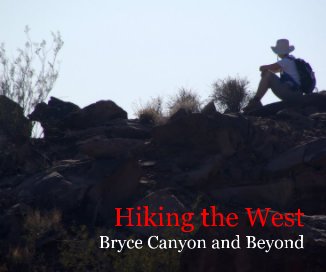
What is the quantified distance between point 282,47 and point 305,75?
25.0 inches

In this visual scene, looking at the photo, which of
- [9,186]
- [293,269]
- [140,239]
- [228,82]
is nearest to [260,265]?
[293,269]

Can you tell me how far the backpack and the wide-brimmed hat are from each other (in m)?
0.28

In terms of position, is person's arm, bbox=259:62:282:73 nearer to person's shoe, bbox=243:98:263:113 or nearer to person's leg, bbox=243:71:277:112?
person's leg, bbox=243:71:277:112

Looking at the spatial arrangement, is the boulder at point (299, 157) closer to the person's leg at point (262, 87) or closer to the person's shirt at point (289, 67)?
the person's leg at point (262, 87)

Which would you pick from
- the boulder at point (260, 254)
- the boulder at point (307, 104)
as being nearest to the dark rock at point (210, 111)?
the boulder at point (307, 104)

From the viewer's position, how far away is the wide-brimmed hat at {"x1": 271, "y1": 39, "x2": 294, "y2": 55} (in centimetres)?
1312

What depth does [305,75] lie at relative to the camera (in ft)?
42.6

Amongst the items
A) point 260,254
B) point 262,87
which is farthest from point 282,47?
point 260,254

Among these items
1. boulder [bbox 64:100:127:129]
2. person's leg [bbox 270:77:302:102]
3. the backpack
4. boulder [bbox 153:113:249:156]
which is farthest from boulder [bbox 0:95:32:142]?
the backpack

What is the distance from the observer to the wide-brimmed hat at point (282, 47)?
43.1 ft

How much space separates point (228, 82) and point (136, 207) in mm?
5576

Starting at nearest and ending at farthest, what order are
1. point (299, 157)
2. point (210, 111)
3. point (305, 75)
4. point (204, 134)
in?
point (299, 157)
point (204, 134)
point (210, 111)
point (305, 75)

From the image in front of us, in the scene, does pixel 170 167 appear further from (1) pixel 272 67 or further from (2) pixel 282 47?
(2) pixel 282 47

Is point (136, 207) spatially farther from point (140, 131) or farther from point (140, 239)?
point (140, 131)
